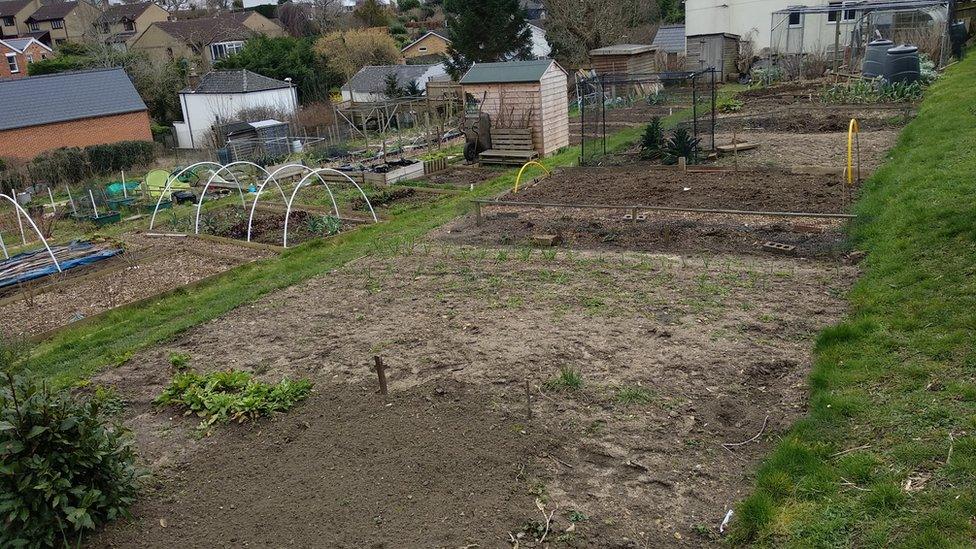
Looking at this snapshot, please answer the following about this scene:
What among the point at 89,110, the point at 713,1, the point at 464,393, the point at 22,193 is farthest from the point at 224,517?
the point at 713,1

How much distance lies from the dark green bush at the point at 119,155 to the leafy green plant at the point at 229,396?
2742 cm

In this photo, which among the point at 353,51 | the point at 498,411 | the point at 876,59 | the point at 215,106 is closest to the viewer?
the point at 498,411

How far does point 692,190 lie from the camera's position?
1375 centimetres

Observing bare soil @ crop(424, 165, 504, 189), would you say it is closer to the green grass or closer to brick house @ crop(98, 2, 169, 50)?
the green grass

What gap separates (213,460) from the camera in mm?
6039

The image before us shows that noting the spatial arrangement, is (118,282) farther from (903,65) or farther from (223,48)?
(223,48)

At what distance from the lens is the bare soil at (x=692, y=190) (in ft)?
40.6

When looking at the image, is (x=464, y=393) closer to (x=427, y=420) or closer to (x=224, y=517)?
(x=427, y=420)

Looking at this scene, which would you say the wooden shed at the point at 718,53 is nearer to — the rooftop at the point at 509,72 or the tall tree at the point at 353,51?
the rooftop at the point at 509,72

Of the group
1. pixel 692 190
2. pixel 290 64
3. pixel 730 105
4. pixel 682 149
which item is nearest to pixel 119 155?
pixel 290 64

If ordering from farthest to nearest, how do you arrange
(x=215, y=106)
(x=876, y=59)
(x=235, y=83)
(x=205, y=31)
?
(x=205, y=31) → (x=235, y=83) → (x=215, y=106) → (x=876, y=59)

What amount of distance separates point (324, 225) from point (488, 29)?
68.0ft

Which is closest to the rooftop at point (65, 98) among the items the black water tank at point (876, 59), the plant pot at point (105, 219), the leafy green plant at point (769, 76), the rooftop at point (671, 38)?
the plant pot at point (105, 219)

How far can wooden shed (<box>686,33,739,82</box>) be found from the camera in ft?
115
